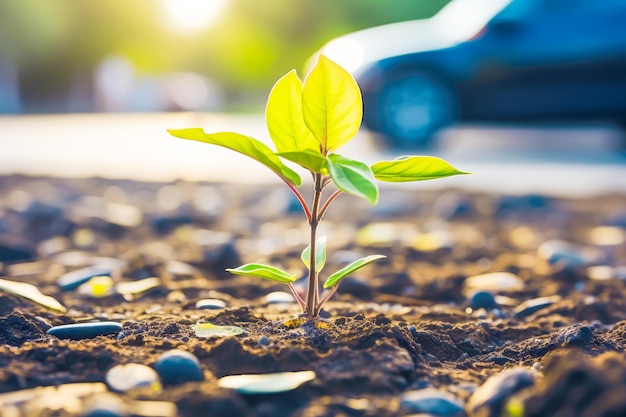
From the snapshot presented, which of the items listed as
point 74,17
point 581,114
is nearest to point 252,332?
point 581,114

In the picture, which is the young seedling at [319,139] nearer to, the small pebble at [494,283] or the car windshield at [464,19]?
the small pebble at [494,283]

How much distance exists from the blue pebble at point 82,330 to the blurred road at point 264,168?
10.00ft

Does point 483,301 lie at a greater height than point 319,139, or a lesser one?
lesser

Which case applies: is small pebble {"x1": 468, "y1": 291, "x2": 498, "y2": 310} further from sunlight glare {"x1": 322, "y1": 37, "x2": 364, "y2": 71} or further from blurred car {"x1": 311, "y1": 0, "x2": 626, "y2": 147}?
sunlight glare {"x1": 322, "y1": 37, "x2": 364, "y2": 71}

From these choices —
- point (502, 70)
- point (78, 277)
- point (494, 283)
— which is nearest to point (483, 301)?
point (494, 283)

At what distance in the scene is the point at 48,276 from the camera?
2.43 metres

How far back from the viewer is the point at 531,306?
2.12m

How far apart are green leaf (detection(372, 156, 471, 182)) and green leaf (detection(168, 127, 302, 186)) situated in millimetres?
174

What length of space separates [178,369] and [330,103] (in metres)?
0.57

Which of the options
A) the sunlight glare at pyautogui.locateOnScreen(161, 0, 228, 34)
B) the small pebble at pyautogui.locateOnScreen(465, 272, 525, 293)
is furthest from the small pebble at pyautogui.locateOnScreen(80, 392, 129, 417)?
the sunlight glare at pyautogui.locateOnScreen(161, 0, 228, 34)

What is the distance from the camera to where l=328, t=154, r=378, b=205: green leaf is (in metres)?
1.32

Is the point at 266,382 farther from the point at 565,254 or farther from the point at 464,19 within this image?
the point at 464,19

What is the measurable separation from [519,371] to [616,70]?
5744 mm

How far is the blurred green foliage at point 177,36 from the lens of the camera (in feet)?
64.0
